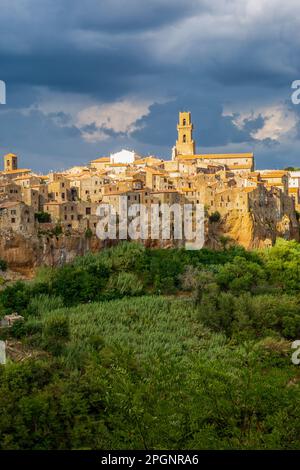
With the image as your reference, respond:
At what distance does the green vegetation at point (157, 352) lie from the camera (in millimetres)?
14367

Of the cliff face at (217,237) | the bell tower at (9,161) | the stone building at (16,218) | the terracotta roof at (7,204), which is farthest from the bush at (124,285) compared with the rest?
the bell tower at (9,161)

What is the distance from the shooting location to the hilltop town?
121ft

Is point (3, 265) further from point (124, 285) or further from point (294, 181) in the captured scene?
point (294, 181)

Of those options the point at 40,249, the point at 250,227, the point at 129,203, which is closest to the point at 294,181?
the point at 250,227

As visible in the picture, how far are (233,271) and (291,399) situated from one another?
22.4 m

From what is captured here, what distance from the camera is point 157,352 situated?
73.6 feet

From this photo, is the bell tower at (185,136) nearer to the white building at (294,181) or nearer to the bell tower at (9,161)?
the white building at (294,181)

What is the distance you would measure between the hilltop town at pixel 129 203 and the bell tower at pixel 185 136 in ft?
41.8

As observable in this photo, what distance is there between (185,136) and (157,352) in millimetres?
56270

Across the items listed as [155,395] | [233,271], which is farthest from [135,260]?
[155,395]

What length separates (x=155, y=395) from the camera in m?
15.6

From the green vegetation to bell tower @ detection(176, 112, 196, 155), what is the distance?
33.3 metres
